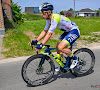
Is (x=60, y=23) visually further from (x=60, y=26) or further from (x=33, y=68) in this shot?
(x=33, y=68)

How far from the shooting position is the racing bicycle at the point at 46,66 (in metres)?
3.35

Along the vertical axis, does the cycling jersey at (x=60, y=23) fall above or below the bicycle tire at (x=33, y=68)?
above

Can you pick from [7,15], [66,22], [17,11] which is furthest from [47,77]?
[17,11]

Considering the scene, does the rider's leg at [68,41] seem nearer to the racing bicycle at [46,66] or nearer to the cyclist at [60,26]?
the cyclist at [60,26]

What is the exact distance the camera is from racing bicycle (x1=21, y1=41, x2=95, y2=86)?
3354 mm

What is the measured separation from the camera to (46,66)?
357 cm

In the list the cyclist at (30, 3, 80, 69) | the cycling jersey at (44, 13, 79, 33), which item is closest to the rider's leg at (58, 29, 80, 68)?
the cyclist at (30, 3, 80, 69)

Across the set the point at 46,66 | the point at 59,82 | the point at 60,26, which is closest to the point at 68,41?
Result: the point at 60,26

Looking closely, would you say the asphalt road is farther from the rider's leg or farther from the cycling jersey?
the cycling jersey

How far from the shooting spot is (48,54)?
3439 mm

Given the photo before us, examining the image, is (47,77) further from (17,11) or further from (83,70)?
(17,11)

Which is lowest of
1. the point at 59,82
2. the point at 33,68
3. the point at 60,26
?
the point at 59,82

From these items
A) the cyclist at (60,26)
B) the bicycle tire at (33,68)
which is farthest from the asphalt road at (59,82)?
the cyclist at (60,26)

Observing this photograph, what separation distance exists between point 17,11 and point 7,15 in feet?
19.5
